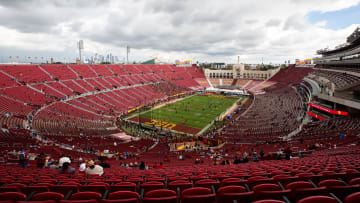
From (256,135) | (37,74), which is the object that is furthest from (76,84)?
(256,135)

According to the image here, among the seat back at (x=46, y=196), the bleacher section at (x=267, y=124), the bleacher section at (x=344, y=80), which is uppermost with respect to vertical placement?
the bleacher section at (x=344, y=80)

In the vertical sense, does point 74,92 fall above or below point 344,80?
below

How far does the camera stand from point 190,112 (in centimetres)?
5106

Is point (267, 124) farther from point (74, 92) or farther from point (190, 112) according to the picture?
point (74, 92)

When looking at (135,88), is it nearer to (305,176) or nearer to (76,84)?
(76,84)

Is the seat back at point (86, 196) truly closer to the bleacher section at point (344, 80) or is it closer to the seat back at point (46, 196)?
the seat back at point (46, 196)

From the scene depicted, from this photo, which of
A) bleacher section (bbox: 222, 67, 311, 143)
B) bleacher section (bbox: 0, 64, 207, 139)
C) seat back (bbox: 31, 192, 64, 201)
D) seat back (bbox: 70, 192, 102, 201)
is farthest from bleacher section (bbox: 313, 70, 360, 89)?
bleacher section (bbox: 0, 64, 207, 139)

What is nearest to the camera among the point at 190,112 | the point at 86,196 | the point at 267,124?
the point at 86,196

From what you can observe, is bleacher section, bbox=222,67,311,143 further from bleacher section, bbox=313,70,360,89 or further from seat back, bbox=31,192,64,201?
seat back, bbox=31,192,64,201

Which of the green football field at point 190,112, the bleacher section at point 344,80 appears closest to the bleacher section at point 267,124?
the bleacher section at point 344,80

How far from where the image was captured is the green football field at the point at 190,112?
145ft

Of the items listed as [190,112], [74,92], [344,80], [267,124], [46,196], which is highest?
[344,80]

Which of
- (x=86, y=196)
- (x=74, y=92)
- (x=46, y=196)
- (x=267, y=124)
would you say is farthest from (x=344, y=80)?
(x=74, y=92)

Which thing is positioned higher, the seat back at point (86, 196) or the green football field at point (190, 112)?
the seat back at point (86, 196)
